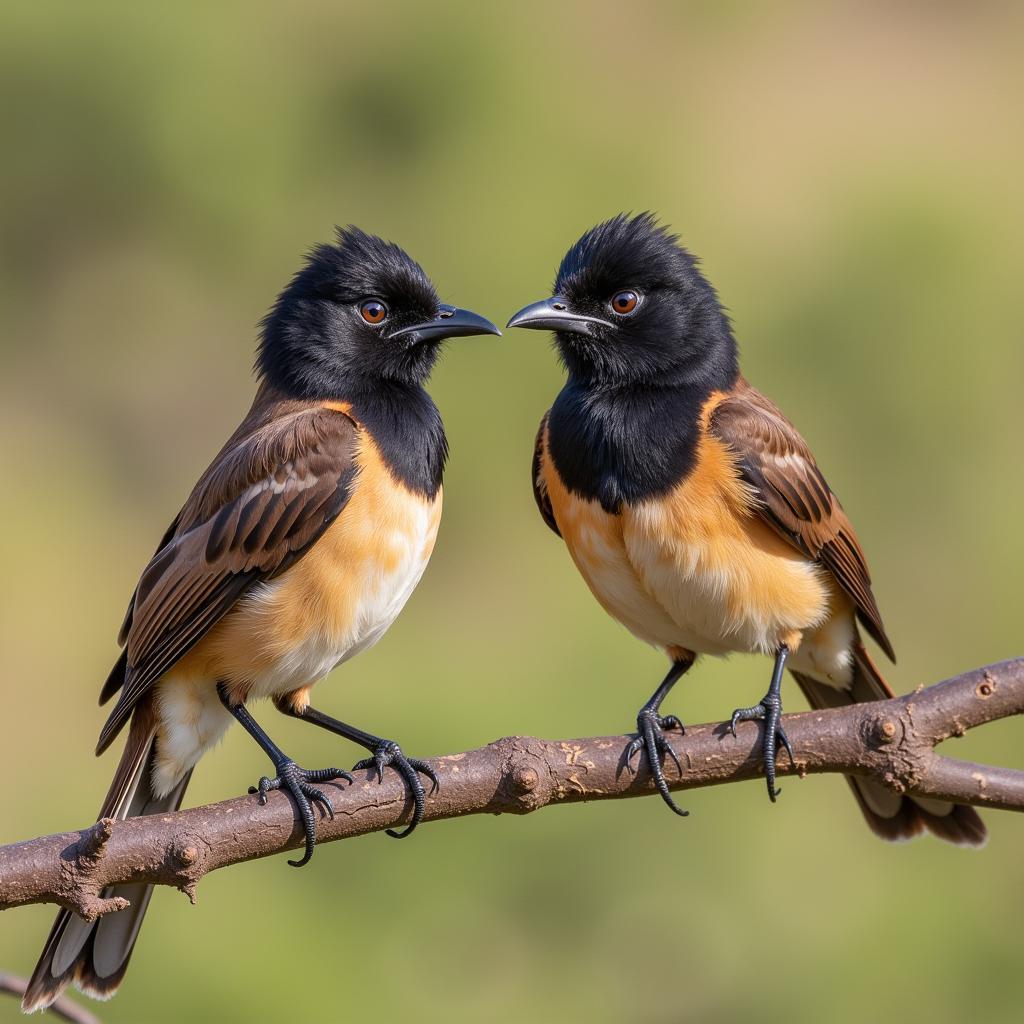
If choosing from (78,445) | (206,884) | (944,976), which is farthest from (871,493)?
(78,445)

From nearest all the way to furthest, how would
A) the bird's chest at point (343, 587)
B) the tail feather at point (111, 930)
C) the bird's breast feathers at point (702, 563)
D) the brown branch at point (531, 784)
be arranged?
the brown branch at point (531, 784) → the tail feather at point (111, 930) → the bird's chest at point (343, 587) → the bird's breast feathers at point (702, 563)

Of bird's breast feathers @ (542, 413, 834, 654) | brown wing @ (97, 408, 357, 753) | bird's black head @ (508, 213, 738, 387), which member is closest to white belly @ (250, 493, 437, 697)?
brown wing @ (97, 408, 357, 753)

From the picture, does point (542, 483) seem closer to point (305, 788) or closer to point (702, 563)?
point (702, 563)


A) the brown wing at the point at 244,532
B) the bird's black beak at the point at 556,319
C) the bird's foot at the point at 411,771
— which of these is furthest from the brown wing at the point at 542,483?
the bird's foot at the point at 411,771

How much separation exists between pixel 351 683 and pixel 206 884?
156 cm

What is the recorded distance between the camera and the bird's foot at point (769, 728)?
15.6ft

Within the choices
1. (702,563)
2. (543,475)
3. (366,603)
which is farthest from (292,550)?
(702,563)

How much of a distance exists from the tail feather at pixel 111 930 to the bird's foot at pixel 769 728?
75.8 inches

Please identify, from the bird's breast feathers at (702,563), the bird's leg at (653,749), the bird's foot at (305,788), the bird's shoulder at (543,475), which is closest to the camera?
the bird's foot at (305,788)

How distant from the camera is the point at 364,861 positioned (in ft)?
30.8

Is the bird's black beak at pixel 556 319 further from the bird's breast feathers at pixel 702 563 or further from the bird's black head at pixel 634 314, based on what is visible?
the bird's breast feathers at pixel 702 563

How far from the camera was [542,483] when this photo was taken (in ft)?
19.3

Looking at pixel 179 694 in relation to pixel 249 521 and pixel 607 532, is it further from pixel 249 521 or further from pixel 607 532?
pixel 607 532

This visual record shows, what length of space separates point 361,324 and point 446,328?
308 millimetres
